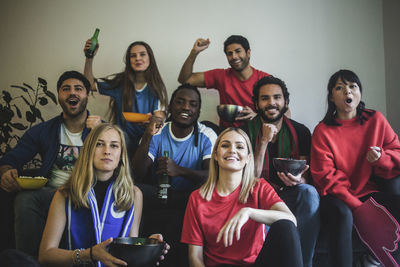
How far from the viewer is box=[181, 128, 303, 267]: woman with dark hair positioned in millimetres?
1290

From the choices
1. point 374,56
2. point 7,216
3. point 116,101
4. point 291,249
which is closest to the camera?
point 291,249

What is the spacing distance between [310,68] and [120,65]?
1.92 meters

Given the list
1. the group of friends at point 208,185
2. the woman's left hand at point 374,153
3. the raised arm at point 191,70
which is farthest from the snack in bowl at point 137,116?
the woman's left hand at point 374,153

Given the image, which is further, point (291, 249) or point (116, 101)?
point (116, 101)

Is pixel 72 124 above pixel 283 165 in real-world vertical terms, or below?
above

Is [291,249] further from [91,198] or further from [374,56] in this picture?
[374,56]

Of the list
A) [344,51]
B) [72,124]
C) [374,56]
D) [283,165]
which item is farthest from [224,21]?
[283,165]

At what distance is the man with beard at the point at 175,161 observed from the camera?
1.81 metres

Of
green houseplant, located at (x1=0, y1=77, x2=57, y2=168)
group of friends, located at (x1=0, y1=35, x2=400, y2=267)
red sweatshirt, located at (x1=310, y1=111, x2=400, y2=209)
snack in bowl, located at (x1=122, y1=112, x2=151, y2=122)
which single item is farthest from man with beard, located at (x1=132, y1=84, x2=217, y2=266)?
green houseplant, located at (x1=0, y1=77, x2=57, y2=168)

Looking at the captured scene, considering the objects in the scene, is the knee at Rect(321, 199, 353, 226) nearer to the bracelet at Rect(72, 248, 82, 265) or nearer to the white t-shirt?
the bracelet at Rect(72, 248, 82, 265)

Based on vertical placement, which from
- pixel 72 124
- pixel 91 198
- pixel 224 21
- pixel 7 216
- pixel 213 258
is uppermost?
pixel 224 21

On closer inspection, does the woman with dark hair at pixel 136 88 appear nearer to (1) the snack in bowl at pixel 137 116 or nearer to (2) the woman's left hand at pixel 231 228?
(1) the snack in bowl at pixel 137 116

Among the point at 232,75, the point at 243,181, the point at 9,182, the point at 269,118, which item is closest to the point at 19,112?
the point at 9,182

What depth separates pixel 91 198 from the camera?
155 centimetres
